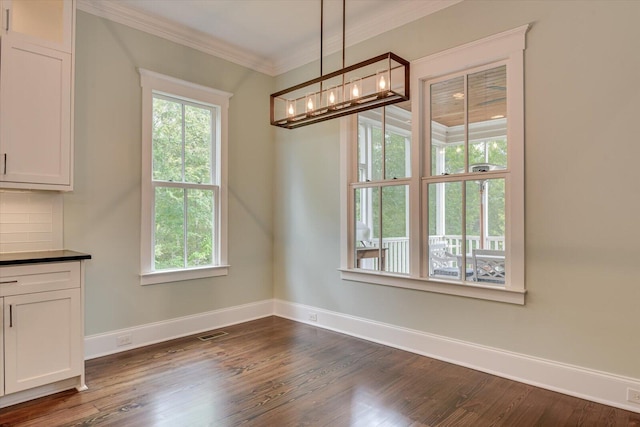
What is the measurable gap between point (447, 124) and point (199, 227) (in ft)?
9.16

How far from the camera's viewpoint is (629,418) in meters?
2.33

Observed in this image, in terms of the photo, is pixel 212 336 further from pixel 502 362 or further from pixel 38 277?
pixel 502 362

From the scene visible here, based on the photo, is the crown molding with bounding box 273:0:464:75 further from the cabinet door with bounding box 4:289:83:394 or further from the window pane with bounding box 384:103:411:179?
the cabinet door with bounding box 4:289:83:394

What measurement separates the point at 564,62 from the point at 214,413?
11.1 feet

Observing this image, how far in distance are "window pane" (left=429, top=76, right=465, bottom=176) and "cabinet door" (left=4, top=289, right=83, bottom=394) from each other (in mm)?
3138

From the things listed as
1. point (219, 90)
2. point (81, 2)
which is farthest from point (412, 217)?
point (81, 2)

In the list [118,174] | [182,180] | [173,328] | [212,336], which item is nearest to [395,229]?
[212,336]

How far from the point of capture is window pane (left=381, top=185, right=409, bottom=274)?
3.73 metres

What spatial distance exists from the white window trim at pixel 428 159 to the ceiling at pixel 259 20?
529 mm

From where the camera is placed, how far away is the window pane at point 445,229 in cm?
333

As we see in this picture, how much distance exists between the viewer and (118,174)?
3.56 meters

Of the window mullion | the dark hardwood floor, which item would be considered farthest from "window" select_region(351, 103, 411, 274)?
the window mullion

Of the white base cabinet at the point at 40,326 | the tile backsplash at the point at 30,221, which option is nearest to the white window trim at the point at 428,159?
the white base cabinet at the point at 40,326

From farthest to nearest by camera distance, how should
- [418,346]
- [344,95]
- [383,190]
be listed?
[383,190], [418,346], [344,95]
